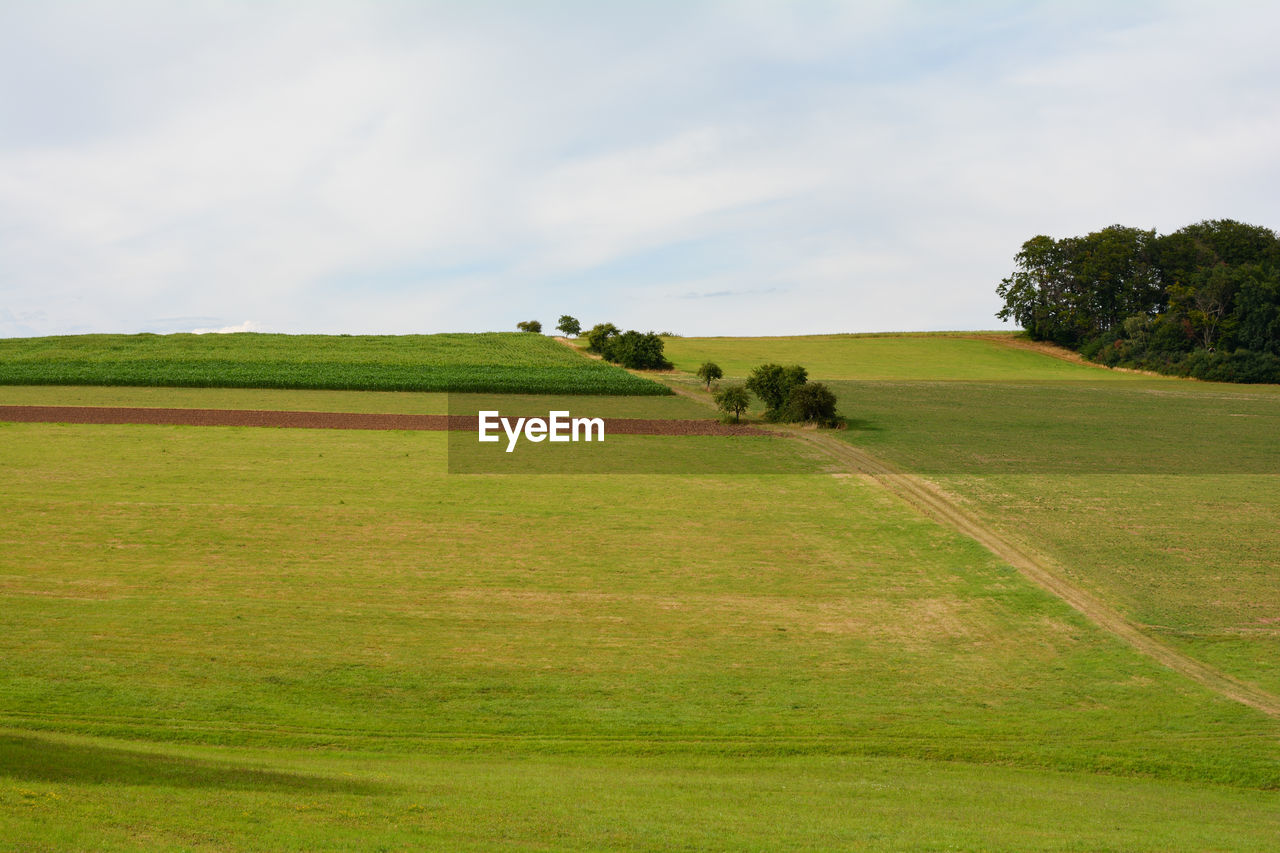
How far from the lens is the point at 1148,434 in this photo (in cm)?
4691

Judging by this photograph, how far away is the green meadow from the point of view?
11.3 metres

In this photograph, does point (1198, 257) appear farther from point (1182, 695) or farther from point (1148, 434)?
point (1182, 695)

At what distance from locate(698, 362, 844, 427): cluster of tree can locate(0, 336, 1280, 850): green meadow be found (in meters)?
11.6

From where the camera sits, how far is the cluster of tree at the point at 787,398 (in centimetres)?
4828

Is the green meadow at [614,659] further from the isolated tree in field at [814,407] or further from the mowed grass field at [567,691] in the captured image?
the isolated tree in field at [814,407]

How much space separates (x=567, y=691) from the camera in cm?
1661

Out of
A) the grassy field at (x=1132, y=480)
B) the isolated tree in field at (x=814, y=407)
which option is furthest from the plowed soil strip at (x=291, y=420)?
the grassy field at (x=1132, y=480)

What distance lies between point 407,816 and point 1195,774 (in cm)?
1186

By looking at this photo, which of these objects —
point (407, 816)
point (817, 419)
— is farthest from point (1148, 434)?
point (407, 816)

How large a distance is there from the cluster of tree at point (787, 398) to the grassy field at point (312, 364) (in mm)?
11326

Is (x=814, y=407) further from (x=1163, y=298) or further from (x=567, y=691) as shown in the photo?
(x=1163, y=298)

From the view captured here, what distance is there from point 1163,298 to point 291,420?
92.5 metres

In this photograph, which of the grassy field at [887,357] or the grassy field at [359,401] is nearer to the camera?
the grassy field at [359,401]

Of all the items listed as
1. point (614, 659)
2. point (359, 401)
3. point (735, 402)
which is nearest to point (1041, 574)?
point (614, 659)
